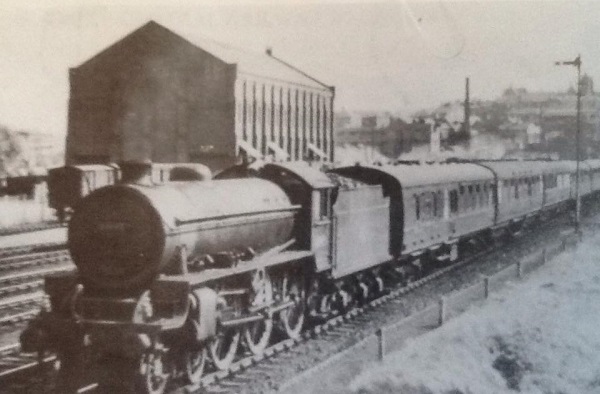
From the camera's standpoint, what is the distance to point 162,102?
543 inches

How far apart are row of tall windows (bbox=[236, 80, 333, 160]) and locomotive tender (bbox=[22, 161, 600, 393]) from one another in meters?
7.29

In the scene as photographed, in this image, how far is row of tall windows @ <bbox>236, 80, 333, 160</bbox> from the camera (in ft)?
50.8

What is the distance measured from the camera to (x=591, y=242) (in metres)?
11.3

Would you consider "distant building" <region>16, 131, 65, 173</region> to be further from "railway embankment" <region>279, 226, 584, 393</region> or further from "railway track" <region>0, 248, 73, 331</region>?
"railway embankment" <region>279, 226, 584, 393</region>

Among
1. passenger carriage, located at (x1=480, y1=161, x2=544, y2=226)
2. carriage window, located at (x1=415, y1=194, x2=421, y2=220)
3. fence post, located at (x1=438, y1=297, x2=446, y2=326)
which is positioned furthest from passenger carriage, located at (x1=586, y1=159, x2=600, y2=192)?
fence post, located at (x1=438, y1=297, x2=446, y2=326)

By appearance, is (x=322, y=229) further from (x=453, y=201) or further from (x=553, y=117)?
(x=553, y=117)

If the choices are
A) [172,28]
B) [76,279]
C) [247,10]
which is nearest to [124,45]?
[172,28]

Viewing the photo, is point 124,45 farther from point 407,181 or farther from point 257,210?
point 257,210

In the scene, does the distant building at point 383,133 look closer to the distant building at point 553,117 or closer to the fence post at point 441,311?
the distant building at point 553,117

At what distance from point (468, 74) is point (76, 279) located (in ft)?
15.9

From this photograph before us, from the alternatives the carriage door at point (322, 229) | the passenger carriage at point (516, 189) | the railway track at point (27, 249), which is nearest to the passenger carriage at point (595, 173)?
the passenger carriage at point (516, 189)

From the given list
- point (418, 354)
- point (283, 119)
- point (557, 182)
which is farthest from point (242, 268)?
point (283, 119)

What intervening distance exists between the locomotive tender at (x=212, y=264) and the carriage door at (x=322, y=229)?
1cm

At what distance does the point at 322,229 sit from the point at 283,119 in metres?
12.2
